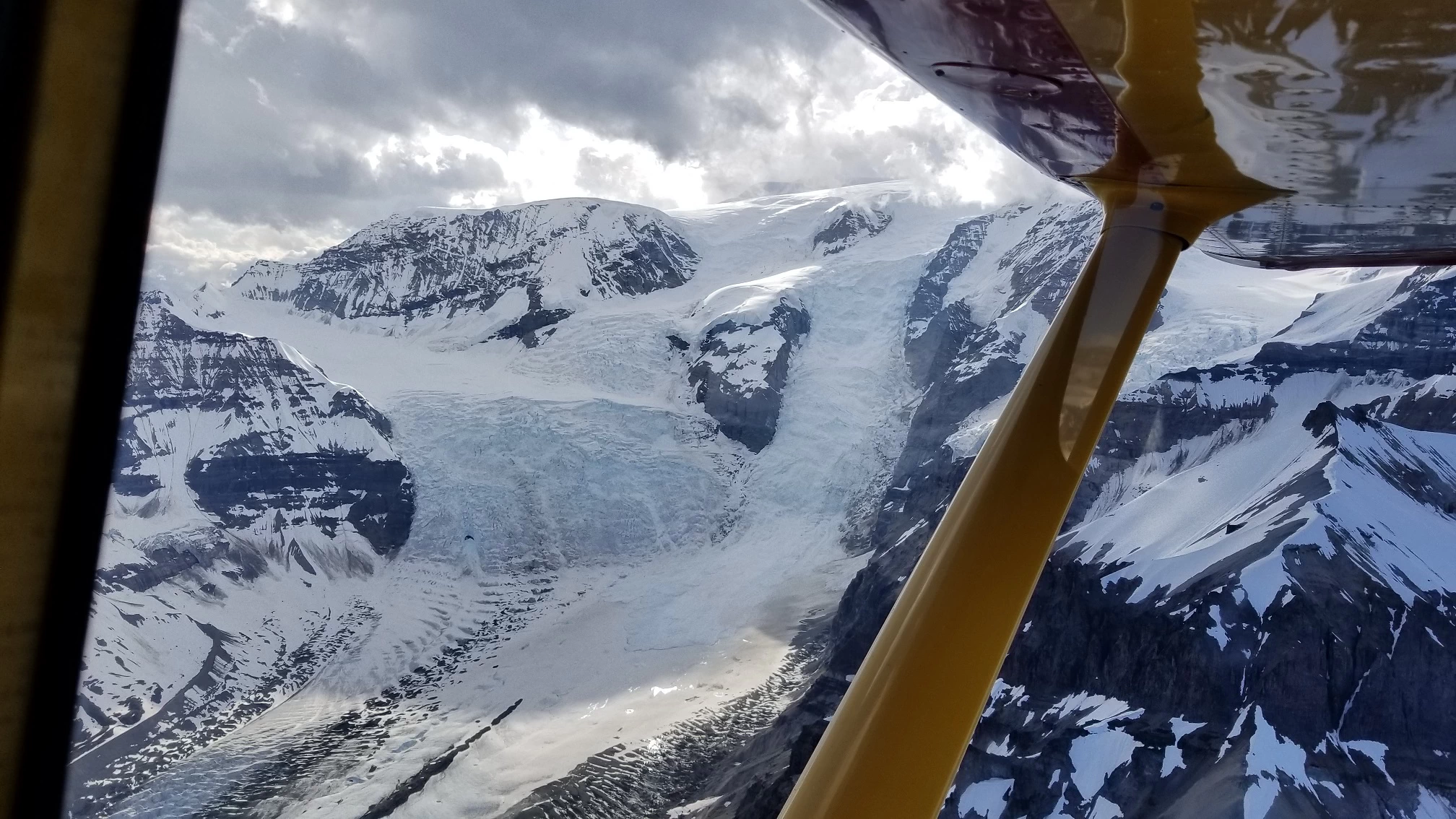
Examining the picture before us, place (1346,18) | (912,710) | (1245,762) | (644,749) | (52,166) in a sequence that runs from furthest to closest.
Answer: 1. (644,749)
2. (1245,762)
3. (912,710)
4. (1346,18)
5. (52,166)

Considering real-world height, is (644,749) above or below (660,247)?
below

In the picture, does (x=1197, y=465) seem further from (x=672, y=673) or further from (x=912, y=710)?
(x=912, y=710)

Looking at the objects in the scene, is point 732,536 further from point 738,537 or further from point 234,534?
point 234,534

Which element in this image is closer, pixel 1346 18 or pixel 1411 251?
pixel 1346 18

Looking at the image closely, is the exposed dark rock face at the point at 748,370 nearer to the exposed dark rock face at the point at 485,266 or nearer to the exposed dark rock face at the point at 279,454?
the exposed dark rock face at the point at 485,266

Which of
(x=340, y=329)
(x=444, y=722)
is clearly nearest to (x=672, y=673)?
(x=444, y=722)

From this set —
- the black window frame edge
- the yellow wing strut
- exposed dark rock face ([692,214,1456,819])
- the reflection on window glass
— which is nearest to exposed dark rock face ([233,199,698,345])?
the reflection on window glass

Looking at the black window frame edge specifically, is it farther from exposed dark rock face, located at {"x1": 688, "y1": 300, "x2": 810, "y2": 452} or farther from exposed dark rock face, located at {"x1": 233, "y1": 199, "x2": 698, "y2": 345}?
exposed dark rock face, located at {"x1": 233, "y1": 199, "x2": 698, "y2": 345}
